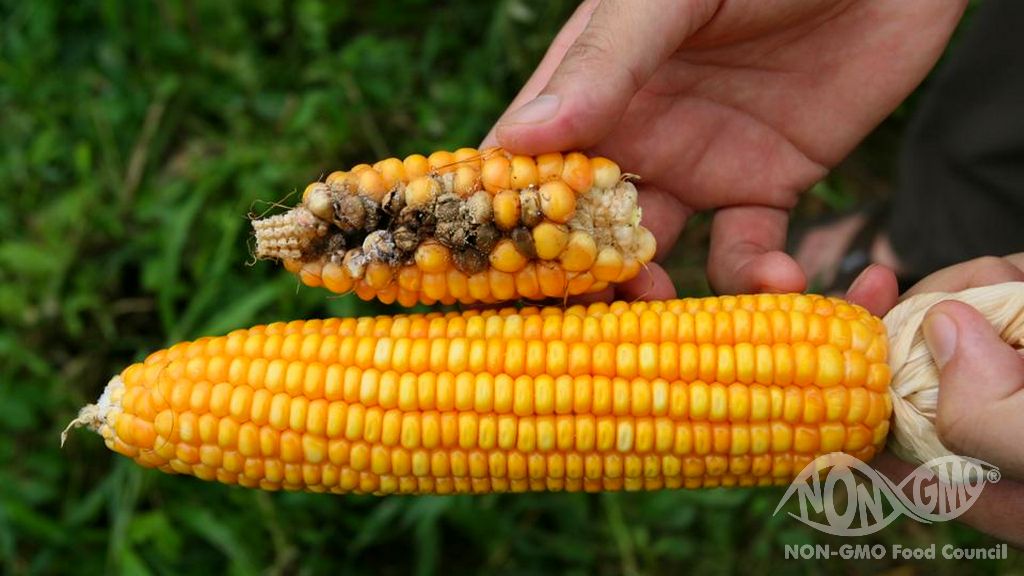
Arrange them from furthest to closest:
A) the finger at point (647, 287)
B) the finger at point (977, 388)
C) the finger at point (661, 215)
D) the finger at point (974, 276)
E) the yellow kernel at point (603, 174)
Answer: the finger at point (661, 215) < the finger at point (647, 287) < the finger at point (974, 276) < the yellow kernel at point (603, 174) < the finger at point (977, 388)

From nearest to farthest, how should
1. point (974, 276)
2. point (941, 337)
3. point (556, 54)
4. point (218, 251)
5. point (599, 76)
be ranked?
point (941, 337) < point (599, 76) < point (974, 276) < point (556, 54) < point (218, 251)

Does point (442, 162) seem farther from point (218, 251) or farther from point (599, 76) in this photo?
point (218, 251)

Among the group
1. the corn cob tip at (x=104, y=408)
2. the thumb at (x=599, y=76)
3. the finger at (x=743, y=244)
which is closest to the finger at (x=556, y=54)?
the thumb at (x=599, y=76)

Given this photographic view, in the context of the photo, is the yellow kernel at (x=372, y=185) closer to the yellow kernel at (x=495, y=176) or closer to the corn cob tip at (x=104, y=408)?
the yellow kernel at (x=495, y=176)

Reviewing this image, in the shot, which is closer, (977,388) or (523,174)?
(977,388)

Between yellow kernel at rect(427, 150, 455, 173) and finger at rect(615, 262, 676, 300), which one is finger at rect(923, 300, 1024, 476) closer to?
finger at rect(615, 262, 676, 300)

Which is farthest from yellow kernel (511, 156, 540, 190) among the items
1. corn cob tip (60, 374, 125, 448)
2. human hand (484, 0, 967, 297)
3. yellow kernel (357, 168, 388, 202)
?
corn cob tip (60, 374, 125, 448)

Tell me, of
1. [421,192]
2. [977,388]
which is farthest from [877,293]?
[421,192]
